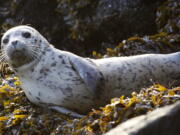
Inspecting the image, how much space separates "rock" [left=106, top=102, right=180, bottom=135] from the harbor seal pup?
2.59m

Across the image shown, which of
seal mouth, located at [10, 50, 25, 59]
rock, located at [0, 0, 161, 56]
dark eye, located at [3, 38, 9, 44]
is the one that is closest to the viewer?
seal mouth, located at [10, 50, 25, 59]

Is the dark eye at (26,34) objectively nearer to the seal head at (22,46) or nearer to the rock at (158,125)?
the seal head at (22,46)

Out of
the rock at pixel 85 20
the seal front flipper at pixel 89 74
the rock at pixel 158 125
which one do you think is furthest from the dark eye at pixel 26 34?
the rock at pixel 158 125

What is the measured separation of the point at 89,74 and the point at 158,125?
8.84ft

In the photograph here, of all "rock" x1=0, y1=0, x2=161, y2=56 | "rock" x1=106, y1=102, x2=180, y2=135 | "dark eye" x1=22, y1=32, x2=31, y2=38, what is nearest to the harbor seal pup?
"dark eye" x1=22, y1=32, x2=31, y2=38

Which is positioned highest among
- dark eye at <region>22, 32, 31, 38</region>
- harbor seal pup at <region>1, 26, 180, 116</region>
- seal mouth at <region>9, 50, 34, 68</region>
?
dark eye at <region>22, 32, 31, 38</region>

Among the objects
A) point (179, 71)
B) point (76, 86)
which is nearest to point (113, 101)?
point (76, 86)

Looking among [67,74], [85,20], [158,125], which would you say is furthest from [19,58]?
[85,20]

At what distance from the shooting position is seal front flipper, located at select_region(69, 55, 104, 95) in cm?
544

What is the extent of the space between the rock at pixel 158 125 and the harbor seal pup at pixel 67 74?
8.49 feet

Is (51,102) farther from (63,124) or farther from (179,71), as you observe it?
(179,71)

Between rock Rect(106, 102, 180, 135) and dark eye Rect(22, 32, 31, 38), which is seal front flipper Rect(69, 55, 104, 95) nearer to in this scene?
dark eye Rect(22, 32, 31, 38)

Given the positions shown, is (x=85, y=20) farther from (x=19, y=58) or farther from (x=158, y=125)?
(x=158, y=125)

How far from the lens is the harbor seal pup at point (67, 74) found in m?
5.49
